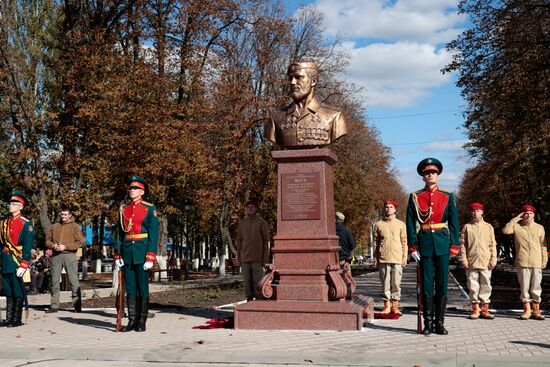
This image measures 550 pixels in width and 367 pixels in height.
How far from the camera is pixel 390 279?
12742 mm

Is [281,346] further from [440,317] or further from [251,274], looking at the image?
[251,274]

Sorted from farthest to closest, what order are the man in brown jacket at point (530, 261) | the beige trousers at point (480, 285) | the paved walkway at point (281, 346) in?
the beige trousers at point (480, 285), the man in brown jacket at point (530, 261), the paved walkway at point (281, 346)

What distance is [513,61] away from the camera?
64.2 ft

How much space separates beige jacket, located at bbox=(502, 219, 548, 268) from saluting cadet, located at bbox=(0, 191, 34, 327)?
8.17 meters

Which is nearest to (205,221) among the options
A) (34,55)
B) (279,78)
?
(279,78)

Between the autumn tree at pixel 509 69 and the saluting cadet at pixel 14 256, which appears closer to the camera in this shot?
the saluting cadet at pixel 14 256

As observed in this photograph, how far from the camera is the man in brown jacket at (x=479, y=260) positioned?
11.8 m

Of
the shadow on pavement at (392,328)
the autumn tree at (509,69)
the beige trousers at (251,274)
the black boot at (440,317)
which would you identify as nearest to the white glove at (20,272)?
the beige trousers at (251,274)

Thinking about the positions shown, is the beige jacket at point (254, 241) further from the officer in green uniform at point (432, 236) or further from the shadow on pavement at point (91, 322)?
the officer in green uniform at point (432, 236)

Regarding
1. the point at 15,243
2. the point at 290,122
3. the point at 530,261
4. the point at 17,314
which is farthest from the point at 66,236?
the point at 530,261

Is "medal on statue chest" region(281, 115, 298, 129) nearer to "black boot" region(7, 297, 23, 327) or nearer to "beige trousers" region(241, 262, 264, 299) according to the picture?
"beige trousers" region(241, 262, 264, 299)

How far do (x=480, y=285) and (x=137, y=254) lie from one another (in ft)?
19.2

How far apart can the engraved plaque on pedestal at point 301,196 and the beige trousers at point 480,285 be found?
323cm

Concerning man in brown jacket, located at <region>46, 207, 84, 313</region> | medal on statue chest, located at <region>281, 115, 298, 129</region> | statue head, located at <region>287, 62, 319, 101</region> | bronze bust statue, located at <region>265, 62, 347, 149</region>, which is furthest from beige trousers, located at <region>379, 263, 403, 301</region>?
man in brown jacket, located at <region>46, 207, 84, 313</region>
